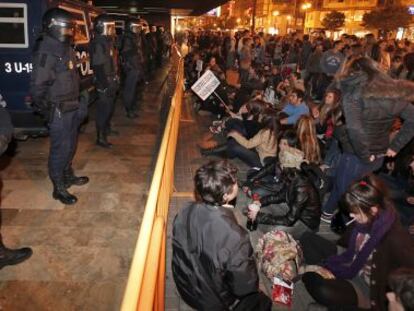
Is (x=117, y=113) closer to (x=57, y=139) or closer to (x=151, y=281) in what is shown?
(x=57, y=139)

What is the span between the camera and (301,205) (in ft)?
14.1

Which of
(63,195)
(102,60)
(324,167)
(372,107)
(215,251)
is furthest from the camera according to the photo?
(102,60)

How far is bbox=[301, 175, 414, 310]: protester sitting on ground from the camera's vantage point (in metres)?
2.88

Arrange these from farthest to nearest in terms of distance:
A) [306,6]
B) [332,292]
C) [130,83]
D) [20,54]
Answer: [306,6], [130,83], [20,54], [332,292]

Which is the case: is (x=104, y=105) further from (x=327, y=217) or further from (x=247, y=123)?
(x=327, y=217)

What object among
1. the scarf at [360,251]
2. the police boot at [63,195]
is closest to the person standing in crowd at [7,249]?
the police boot at [63,195]

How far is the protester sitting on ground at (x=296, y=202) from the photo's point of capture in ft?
14.1

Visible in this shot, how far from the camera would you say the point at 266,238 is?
12.5 ft

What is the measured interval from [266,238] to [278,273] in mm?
396

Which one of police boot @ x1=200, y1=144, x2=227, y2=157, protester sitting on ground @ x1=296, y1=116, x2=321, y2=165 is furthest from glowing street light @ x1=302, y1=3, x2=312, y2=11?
protester sitting on ground @ x1=296, y1=116, x2=321, y2=165

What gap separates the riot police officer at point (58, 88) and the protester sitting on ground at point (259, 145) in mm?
2699

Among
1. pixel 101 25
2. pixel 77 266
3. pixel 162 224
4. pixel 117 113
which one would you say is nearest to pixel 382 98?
pixel 162 224

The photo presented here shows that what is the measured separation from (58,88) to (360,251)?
12.4ft

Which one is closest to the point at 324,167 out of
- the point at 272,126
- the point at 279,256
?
the point at 272,126
